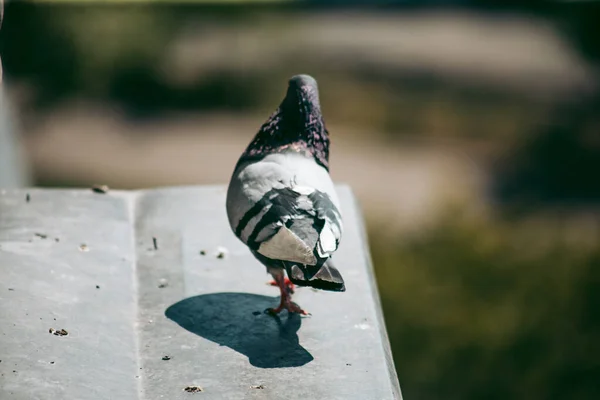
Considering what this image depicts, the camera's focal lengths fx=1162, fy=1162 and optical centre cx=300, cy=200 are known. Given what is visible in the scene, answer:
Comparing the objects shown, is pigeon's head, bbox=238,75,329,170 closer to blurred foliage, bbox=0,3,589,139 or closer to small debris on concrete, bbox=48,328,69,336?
small debris on concrete, bbox=48,328,69,336

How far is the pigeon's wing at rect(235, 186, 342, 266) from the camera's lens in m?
4.28

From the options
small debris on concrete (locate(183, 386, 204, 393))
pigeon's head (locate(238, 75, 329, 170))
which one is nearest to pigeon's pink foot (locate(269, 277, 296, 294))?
pigeon's head (locate(238, 75, 329, 170))

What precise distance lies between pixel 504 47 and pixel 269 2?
136 inches

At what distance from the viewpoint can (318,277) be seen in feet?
13.9

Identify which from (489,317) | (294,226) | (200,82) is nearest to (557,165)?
(200,82)

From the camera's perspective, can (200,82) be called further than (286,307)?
Yes

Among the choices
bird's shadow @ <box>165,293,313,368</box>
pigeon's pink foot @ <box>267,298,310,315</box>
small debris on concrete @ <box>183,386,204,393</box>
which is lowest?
small debris on concrete @ <box>183,386,204,393</box>

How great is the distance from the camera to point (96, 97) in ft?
49.3

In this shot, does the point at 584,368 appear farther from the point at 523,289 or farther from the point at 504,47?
the point at 504,47

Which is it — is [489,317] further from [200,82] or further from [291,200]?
[200,82]

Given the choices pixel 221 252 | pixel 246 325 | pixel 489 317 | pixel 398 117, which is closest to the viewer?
pixel 246 325

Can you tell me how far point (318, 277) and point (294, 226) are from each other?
23 cm

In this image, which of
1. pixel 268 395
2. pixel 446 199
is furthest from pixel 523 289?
pixel 268 395

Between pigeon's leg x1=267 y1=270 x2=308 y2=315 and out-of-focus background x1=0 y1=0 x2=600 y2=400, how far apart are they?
156 inches
